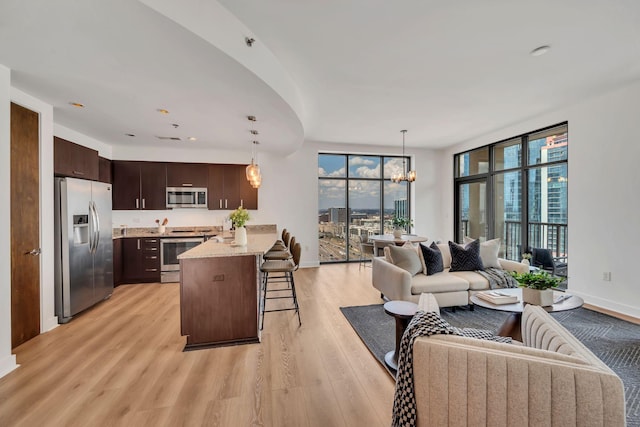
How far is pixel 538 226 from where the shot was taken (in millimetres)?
4906

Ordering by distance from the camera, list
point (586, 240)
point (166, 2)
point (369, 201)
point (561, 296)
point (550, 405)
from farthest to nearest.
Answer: point (369, 201)
point (586, 240)
point (561, 296)
point (166, 2)
point (550, 405)

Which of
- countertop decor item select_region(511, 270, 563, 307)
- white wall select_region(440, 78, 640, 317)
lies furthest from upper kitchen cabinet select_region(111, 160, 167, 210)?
white wall select_region(440, 78, 640, 317)

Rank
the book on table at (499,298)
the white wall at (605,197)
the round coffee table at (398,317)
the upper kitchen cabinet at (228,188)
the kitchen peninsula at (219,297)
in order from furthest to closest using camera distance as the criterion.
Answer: the upper kitchen cabinet at (228,188), the white wall at (605,197), the kitchen peninsula at (219,297), the book on table at (499,298), the round coffee table at (398,317)

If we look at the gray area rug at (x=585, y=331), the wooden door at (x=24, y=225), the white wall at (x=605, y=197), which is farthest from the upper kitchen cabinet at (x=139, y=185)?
the white wall at (x=605, y=197)

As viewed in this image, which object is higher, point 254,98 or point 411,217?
point 254,98

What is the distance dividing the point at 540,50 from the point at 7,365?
5612mm

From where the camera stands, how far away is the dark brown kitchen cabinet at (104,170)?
4898 millimetres

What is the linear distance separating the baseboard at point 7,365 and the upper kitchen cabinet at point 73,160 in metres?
2.07

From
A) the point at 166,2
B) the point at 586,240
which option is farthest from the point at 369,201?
the point at 166,2

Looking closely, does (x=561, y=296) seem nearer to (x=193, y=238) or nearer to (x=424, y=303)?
(x=424, y=303)

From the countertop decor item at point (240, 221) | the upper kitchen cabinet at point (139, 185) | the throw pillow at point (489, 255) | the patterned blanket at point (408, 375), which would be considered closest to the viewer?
the patterned blanket at point (408, 375)

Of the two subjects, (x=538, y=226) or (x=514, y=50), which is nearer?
(x=514, y=50)

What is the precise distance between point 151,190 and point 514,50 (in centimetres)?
599

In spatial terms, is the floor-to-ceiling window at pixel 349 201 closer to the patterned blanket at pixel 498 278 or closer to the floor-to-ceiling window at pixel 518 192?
the floor-to-ceiling window at pixel 518 192
